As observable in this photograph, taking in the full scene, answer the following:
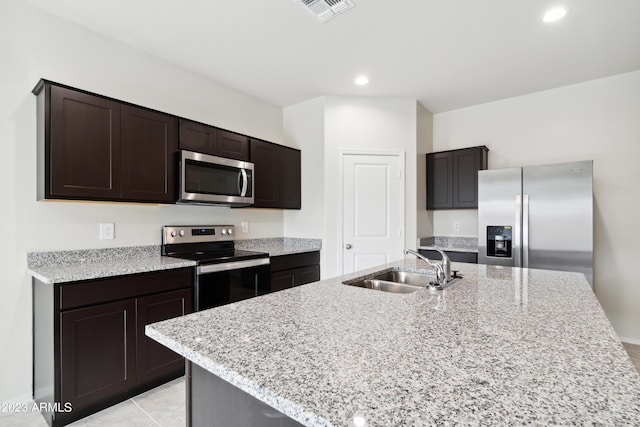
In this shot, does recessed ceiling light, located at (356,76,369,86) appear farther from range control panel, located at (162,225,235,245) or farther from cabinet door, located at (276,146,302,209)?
range control panel, located at (162,225,235,245)

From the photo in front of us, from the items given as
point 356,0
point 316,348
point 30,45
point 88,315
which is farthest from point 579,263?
point 30,45

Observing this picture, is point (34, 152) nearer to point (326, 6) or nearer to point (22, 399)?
point (22, 399)

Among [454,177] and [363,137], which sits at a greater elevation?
[363,137]

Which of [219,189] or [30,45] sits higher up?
[30,45]

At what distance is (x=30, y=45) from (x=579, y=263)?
15.2 ft

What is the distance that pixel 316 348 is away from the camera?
85cm

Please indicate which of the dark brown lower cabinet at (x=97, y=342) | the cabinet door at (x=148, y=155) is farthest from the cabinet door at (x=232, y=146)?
the dark brown lower cabinet at (x=97, y=342)

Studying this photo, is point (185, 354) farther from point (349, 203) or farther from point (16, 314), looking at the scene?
point (349, 203)

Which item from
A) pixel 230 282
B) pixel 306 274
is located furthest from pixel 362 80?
pixel 230 282

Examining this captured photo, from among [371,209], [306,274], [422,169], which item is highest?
[422,169]

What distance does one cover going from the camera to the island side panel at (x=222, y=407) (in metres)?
0.78

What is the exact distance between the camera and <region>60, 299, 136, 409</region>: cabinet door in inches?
72.4

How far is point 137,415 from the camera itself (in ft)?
6.52

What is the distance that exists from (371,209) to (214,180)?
1.82 metres
